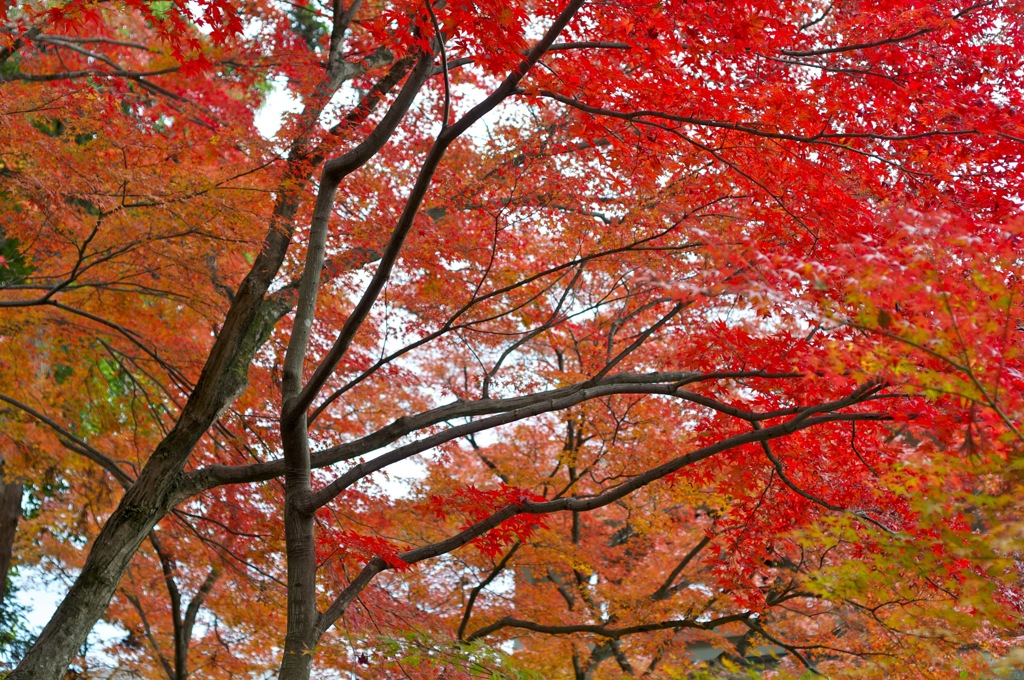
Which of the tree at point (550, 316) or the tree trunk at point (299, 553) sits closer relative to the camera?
the tree at point (550, 316)

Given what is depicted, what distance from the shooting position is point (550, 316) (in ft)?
24.0

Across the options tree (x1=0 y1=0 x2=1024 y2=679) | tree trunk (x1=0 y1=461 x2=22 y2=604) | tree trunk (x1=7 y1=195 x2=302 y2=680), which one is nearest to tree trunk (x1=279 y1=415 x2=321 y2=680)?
tree (x1=0 y1=0 x2=1024 y2=679)

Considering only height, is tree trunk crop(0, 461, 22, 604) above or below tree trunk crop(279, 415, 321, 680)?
above

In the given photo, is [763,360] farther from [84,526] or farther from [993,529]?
[84,526]

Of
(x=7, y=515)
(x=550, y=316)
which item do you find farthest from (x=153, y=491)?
(x=7, y=515)

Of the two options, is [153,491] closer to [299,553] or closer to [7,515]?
[299,553]

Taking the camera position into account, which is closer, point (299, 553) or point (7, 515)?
point (299, 553)

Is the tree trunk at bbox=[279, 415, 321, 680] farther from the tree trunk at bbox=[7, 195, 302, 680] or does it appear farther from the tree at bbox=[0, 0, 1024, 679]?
the tree trunk at bbox=[7, 195, 302, 680]

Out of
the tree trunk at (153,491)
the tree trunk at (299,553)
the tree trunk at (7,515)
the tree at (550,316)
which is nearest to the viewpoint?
the tree at (550,316)

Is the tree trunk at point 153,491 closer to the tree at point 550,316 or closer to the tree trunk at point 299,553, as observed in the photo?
the tree at point 550,316

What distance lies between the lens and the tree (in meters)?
4.09

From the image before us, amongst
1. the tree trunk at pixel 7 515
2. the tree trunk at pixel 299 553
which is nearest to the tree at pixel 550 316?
the tree trunk at pixel 299 553

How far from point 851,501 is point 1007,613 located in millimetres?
3260

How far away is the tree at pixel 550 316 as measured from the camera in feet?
13.4
